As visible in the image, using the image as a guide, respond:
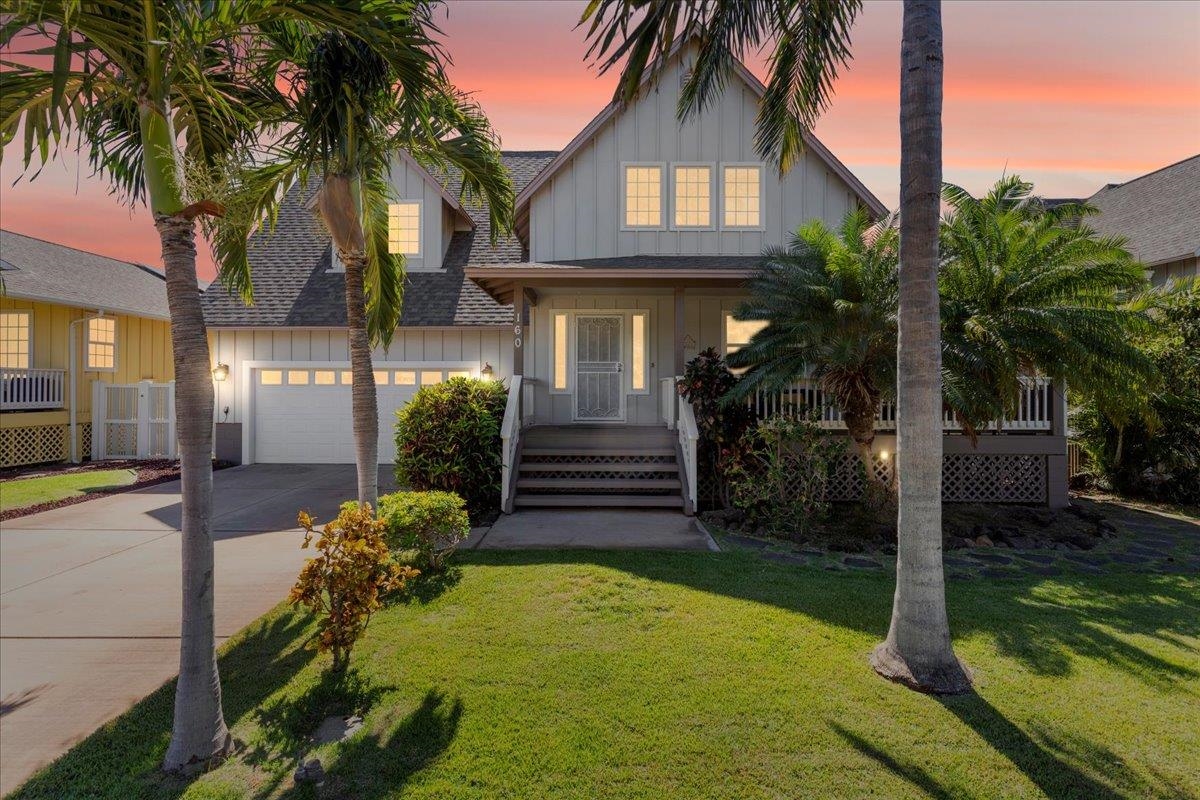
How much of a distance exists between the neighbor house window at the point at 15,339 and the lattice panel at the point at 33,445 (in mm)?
1716

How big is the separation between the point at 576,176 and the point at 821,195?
16.7 feet

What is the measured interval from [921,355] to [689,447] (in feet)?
16.9

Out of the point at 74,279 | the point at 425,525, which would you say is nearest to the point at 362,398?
the point at 425,525

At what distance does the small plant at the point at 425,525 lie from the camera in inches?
230

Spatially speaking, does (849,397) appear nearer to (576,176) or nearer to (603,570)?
(603,570)

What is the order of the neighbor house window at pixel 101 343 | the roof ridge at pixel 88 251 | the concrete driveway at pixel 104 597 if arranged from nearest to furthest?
the concrete driveway at pixel 104 597 → the neighbor house window at pixel 101 343 → the roof ridge at pixel 88 251

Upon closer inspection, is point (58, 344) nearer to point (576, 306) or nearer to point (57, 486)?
point (57, 486)

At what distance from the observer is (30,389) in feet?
46.1

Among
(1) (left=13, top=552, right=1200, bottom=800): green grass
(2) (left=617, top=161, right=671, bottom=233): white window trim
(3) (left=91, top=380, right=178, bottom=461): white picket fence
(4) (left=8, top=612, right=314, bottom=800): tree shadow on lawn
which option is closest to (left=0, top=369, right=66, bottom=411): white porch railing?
(3) (left=91, top=380, right=178, bottom=461): white picket fence

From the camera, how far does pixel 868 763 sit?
10.4ft

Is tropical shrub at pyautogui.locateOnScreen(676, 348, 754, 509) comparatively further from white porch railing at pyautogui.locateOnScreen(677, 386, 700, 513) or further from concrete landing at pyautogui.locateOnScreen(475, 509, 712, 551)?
concrete landing at pyautogui.locateOnScreen(475, 509, 712, 551)

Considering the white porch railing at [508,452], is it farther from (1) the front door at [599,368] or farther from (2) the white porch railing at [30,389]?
(2) the white porch railing at [30,389]

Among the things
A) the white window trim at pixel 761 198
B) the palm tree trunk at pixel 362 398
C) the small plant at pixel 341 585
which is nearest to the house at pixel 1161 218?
the white window trim at pixel 761 198

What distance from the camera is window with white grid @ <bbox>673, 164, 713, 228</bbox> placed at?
12016mm
